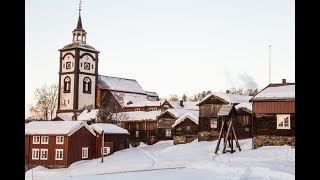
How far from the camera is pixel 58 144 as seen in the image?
4216 centimetres

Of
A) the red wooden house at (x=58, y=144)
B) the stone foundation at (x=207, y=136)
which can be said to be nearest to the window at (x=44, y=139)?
the red wooden house at (x=58, y=144)

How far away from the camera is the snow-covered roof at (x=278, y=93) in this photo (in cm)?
3367

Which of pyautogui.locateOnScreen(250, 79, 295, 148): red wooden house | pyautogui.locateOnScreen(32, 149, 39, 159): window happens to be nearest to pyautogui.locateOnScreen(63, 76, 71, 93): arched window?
pyautogui.locateOnScreen(32, 149, 39, 159): window

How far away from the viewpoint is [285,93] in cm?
3394

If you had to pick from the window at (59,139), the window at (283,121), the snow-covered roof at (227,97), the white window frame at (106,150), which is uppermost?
the snow-covered roof at (227,97)

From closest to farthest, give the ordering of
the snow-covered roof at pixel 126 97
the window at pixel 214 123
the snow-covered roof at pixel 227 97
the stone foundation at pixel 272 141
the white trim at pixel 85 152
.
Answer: the stone foundation at pixel 272 141 → the white trim at pixel 85 152 → the window at pixel 214 123 → the snow-covered roof at pixel 227 97 → the snow-covered roof at pixel 126 97

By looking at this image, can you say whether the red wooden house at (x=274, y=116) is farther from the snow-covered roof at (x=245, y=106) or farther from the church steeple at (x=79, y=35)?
the church steeple at (x=79, y=35)

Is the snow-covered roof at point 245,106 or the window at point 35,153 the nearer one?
the window at point 35,153

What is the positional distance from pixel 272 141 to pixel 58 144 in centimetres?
2243

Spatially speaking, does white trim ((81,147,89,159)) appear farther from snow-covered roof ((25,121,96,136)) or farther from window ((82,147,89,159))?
snow-covered roof ((25,121,96,136))

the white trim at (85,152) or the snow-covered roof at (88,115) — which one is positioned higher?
the snow-covered roof at (88,115)
